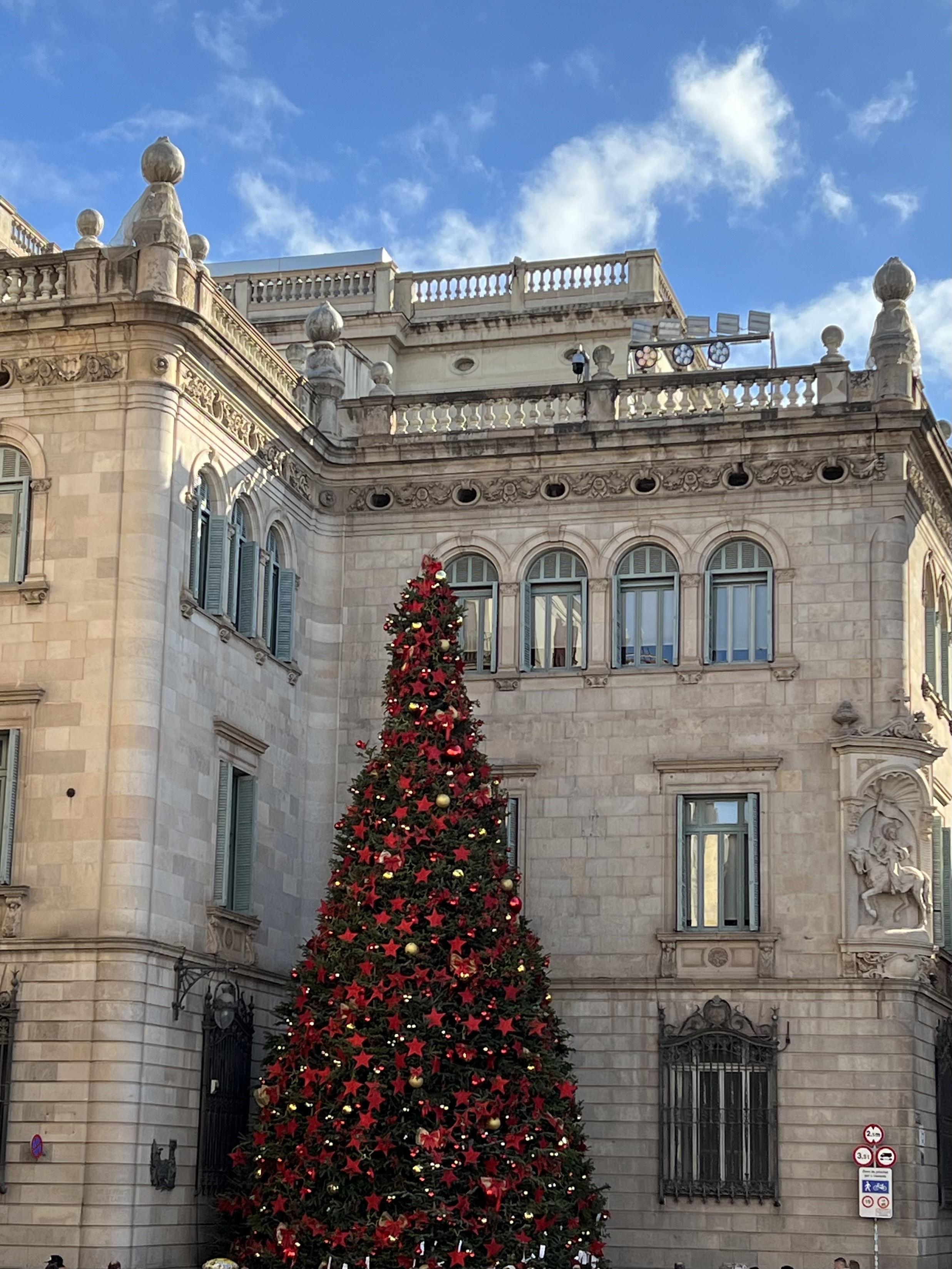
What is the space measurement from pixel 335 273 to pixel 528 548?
15.0m

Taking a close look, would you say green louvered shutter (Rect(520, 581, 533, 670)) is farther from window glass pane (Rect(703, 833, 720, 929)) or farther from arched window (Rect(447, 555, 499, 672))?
window glass pane (Rect(703, 833, 720, 929))

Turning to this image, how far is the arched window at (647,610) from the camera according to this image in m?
33.6

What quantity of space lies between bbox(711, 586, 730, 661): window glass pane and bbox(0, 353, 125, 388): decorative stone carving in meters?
9.92

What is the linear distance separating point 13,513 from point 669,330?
42.7ft

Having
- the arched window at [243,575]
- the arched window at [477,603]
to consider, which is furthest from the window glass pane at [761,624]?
the arched window at [243,575]

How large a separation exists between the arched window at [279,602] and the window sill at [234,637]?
0.54 feet

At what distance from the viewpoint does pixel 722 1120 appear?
3130cm

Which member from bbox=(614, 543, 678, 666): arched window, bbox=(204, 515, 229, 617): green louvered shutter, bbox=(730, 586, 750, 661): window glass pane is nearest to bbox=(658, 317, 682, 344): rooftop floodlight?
bbox=(614, 543, 678, 666): arched window

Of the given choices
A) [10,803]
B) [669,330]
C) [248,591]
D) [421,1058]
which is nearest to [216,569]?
[248,591]

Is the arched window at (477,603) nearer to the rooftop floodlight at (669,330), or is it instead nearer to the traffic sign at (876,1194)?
the rooftop floodlight at (669,330)

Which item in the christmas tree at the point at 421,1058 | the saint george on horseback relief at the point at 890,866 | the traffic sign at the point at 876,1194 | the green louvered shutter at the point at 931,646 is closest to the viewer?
the christmas tree at the point at 421,1058

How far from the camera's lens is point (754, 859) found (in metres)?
32.2

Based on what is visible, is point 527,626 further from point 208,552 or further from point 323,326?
point 323,326

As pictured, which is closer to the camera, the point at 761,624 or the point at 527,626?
the point at 761,624
